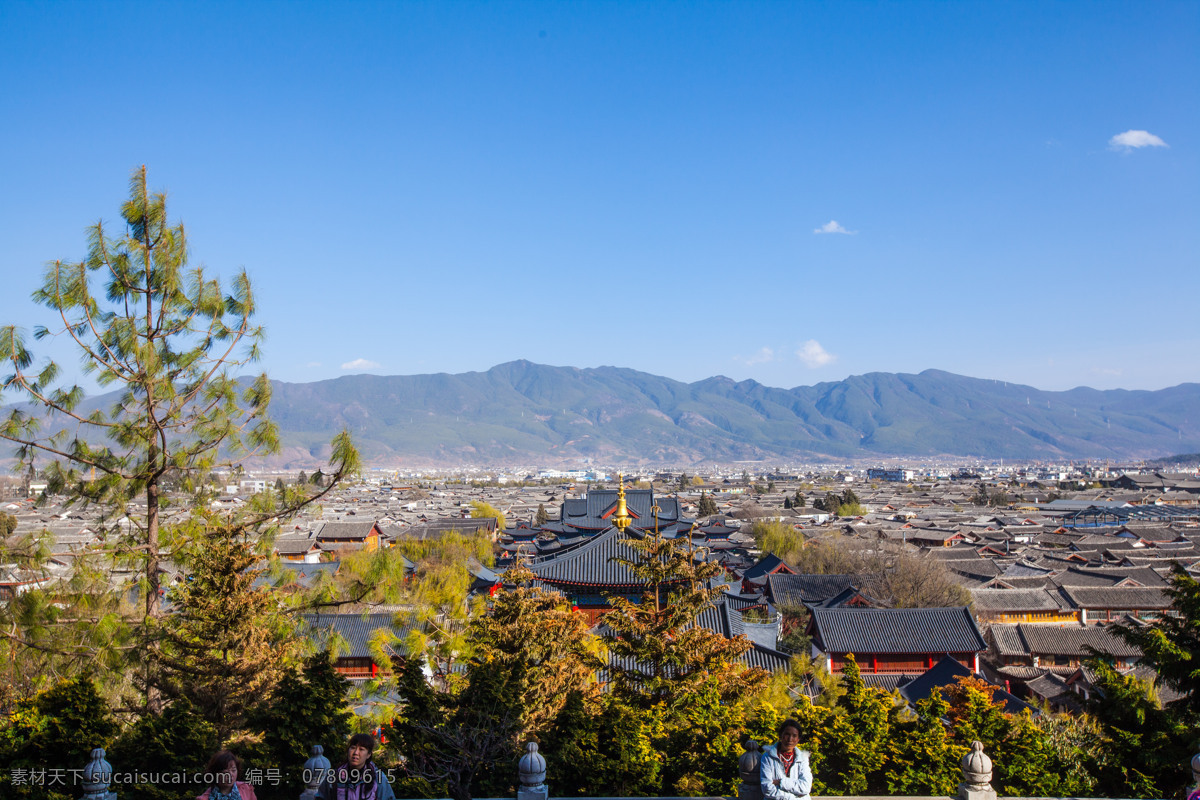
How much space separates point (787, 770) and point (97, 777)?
4.24 m

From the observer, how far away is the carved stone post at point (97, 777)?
4637 mm

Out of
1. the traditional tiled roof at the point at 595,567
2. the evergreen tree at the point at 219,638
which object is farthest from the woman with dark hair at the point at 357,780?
the traditional tiled roof at the point at 595,567

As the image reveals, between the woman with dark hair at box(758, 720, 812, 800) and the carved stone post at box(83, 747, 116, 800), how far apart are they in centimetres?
407

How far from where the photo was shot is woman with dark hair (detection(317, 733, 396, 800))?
12.8ft

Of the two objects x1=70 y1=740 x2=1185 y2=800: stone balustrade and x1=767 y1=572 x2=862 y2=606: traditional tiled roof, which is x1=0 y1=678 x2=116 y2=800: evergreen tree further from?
x1=767 y1=572 x2=862 y2=606: traditional tiled roof

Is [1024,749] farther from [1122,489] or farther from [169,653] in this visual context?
[1122,489]

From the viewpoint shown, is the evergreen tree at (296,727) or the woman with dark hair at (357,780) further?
the evergreen tree at (296,727)

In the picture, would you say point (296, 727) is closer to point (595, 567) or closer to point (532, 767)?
point (532, 767)

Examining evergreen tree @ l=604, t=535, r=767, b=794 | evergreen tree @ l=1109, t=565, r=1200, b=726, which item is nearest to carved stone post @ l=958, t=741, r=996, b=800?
evergreen tree @ l=604, t=535, r=767, b=794

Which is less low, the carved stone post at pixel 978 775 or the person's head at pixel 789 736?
the person's head at pixel 789 736

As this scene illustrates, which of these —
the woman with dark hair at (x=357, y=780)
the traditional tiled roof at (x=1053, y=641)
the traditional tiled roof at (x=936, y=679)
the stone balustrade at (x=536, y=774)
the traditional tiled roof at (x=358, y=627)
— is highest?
the woman with dark hair at (x=357, y=780)

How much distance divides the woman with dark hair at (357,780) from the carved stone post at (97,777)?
170cm

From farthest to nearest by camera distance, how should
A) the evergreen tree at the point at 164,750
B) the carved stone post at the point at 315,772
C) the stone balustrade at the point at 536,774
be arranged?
the evergreen tree at the point at 164,750, the stone balustrade at the point at 536,774, the carved stone post at the point at 315,772

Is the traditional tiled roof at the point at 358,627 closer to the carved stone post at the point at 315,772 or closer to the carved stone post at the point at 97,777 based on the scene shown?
the carved stone post at the point at 97,777
